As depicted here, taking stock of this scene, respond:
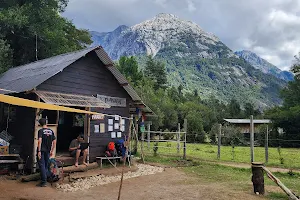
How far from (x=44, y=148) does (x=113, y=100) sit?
4929 mm

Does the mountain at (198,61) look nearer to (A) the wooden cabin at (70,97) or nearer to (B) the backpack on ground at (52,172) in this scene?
(A) the wooden cabin at (70,97)

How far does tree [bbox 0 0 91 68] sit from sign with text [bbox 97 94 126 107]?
9067 mm

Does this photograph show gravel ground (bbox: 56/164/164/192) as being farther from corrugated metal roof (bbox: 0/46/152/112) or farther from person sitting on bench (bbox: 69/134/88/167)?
corrugated metal roof (bbox: 0/46/152/112)

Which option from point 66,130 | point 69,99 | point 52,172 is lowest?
point 52,172

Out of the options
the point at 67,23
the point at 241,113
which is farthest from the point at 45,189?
the point at 241,113

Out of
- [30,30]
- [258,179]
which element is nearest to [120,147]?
[258,179]

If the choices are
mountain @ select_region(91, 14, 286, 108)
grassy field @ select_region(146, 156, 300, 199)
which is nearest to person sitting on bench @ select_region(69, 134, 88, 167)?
grassy field @ select_region(146, 156, 300, 199)

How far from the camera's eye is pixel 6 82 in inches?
481

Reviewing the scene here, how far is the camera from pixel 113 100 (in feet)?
43.5

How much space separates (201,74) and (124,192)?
110416 mm

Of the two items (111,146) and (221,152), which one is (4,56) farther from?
(221,152)

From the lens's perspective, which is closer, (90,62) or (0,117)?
(0,117)

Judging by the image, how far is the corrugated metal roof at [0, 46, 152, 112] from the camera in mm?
10406

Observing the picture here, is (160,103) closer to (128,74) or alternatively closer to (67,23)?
(128,74)
